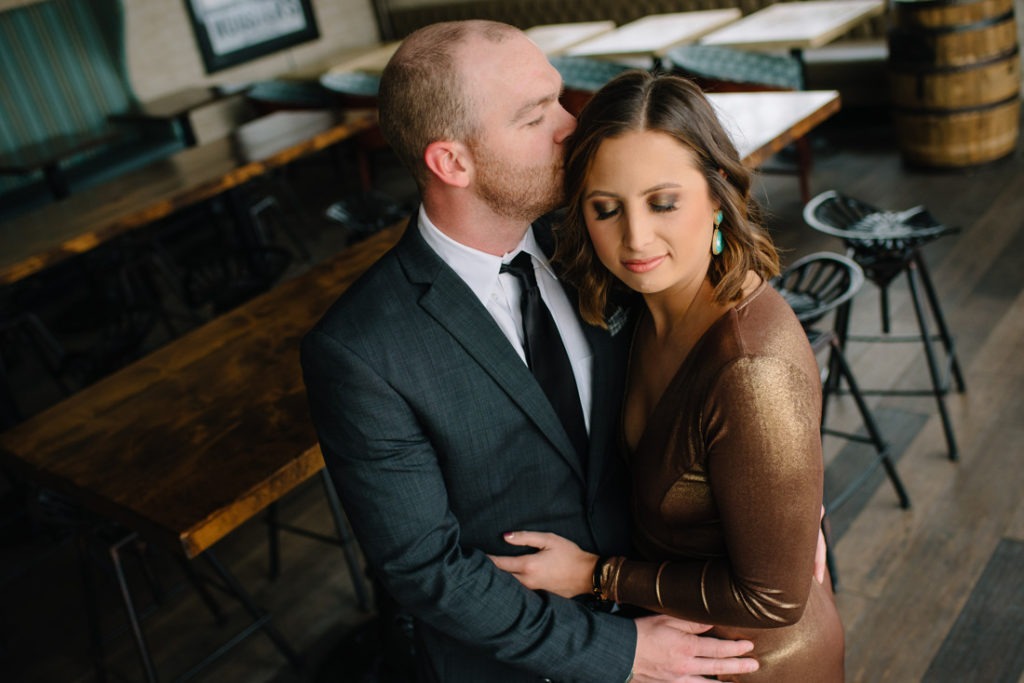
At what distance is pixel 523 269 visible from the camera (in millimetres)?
1426

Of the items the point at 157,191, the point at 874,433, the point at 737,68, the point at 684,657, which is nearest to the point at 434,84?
the point at 684,657

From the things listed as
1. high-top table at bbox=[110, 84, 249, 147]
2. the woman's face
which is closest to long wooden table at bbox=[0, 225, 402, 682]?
the woman's face

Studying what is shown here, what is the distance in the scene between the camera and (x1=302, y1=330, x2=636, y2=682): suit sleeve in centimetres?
125

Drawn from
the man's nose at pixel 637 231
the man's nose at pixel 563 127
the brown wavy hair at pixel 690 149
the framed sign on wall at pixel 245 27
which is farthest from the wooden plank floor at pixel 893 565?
the framed sign on wall at pixel 245 27

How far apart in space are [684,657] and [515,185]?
29.8 inches

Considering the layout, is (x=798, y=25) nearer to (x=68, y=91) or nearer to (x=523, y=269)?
(x=523, y=269)

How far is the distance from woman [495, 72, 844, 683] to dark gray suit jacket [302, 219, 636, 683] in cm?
7

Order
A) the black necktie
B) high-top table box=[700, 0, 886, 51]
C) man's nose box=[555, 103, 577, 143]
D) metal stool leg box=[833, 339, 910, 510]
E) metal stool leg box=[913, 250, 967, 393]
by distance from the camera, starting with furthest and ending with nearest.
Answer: high-top table box=[700, 0, 886, 51]
metal stool leg box=[913, 250, 967, 393]
metal stool leg box=[833, 339, 910, 510]
the black necktie
man's nose box=[555, 103, 577, 143]

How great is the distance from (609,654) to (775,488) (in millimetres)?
378

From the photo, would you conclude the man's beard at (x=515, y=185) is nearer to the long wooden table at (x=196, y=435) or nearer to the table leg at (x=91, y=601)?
the long wooden table at (x=196, y=435)

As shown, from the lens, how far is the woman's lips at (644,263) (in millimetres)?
1250

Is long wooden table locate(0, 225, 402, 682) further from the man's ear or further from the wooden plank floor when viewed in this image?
the man's ear

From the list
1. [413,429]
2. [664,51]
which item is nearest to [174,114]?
[664,51]

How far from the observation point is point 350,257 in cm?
314
